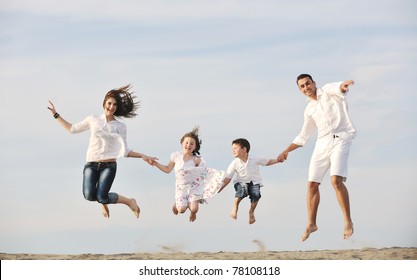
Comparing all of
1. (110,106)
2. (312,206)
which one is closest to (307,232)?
(312,206)

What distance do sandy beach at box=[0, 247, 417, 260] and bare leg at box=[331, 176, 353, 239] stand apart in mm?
585

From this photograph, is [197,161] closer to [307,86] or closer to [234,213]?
[234,213]

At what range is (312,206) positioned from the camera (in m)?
12.4

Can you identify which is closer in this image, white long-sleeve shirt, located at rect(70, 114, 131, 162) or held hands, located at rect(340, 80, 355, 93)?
held hands, located at rect(340, 80, 355, 93)

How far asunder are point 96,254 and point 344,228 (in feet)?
13.0

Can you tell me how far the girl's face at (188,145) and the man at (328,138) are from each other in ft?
5.80

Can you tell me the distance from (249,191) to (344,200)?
2020 mm

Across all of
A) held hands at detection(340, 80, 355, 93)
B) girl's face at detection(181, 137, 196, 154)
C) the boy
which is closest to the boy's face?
the boy

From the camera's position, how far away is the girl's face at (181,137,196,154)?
511 inches

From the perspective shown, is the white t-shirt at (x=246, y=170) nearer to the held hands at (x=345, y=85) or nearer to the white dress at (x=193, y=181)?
the white dress at (x=193, y=181)

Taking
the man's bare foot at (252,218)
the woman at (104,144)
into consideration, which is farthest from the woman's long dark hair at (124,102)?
the man's bare foot at (252,218)

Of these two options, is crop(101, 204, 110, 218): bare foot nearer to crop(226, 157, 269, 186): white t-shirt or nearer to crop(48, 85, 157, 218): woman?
crop(48, 85, 157, 218): woman
